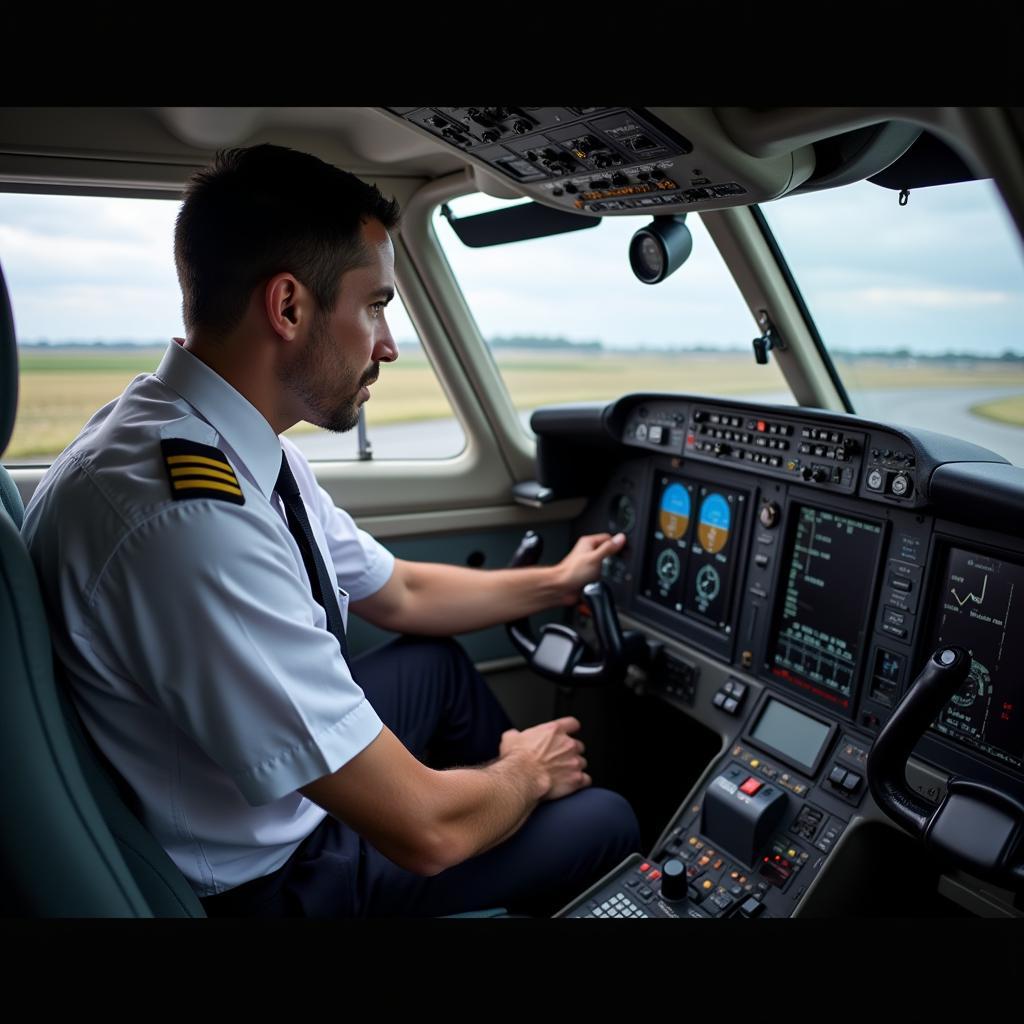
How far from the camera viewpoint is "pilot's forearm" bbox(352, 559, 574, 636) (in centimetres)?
203

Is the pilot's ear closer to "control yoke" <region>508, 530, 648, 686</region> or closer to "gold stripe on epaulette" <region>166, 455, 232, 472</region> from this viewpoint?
"gold stripe on epaulette" <region>166, 455, 232, 472</region>

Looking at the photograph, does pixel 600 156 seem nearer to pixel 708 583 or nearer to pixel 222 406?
pixel 222 406

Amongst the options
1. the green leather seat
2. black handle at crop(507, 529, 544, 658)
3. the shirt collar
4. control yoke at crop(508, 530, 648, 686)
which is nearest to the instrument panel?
control yoke at crop(508, 530, 648, 686)

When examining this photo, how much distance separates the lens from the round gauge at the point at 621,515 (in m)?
2.39

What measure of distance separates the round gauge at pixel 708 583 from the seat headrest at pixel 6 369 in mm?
1508

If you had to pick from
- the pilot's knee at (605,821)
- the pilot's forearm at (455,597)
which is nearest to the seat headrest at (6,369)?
the pilot's forearm at (455,597)

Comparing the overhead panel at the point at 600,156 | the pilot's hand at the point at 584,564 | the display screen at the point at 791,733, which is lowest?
the display screen at the point at 791,733

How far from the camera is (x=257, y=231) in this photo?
1.29m

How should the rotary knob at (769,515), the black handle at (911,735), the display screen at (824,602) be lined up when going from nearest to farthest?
the black handle at (911,735) → the display screen at (824,602) → the rotary knob at (769,515)

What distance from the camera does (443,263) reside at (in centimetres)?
261

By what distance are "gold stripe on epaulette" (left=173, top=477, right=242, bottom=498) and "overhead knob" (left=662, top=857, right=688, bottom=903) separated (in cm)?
108

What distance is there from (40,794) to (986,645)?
144 cm

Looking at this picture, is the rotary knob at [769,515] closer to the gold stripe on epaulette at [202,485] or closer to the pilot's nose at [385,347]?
the pilot's nose at [385,347]

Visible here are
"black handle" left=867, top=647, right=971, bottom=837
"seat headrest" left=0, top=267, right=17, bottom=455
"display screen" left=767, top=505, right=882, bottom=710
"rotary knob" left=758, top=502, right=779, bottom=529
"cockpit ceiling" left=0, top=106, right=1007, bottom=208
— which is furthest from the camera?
"rotary knob" left=758, top=502, right=779, bottom=529
